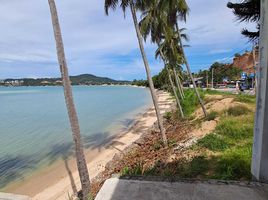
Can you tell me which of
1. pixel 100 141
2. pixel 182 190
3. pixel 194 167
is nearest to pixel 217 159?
pixel 194 167

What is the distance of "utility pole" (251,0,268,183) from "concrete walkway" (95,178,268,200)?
1.04 feet

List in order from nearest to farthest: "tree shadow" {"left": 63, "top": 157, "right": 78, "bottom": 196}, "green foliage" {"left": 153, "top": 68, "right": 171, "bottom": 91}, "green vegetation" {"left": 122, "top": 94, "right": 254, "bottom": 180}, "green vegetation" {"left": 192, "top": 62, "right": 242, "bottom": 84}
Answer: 1. "green vegetation" {"left": 122, "top": 94, "right": 254, "bottom": 180}
2. "tree shadow" {"left": 63, "top": 157, "right": 78, "bottom": 196}
3. "green foliage" {"left": 153, "top": 68, "right": 171, "bottom": 91}
4. "green vegetation" {"left": 192, "top": 62, "right": 242, "bottom": 84}

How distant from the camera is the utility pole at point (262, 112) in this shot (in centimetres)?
430

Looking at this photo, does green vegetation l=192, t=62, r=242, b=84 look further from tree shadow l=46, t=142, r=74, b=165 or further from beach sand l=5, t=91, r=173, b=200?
beach sand l=5, t=91, r=173, b=200

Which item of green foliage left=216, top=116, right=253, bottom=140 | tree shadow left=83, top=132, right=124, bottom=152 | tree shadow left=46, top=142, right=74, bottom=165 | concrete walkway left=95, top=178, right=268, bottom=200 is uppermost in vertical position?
concrete walkway left=95, top=178, right=268, bottom=200

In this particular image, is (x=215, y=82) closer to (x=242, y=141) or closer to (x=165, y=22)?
(x=165, y=22)

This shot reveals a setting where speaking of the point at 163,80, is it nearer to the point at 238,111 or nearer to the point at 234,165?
the point at 238,111

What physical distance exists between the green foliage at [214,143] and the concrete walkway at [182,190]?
15.2 feet

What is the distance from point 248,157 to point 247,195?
3.48 m

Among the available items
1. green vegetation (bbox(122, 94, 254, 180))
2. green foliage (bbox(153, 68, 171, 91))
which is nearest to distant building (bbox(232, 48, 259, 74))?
green foliage (bbox(153, 68, 171, 91))

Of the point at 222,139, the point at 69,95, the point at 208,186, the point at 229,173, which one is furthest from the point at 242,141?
the point at 69,95

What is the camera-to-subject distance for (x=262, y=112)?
14.6ft

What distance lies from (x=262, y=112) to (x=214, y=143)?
5.29 meters

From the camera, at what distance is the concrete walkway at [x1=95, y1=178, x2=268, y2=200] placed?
432cm
